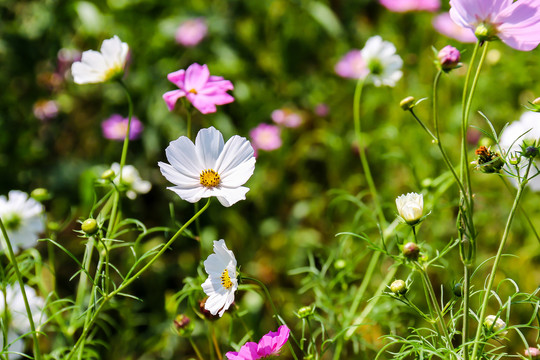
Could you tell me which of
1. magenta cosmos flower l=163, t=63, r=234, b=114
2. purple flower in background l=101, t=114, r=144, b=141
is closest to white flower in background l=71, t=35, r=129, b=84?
magenta cosmos flower l=163, t=63, r=234, b=114

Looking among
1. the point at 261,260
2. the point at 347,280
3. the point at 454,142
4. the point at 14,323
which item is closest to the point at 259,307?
→ the point at 261,260

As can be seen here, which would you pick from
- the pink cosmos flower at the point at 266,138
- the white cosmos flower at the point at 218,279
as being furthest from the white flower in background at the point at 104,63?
the pink cosmos flower at the point at 266,138

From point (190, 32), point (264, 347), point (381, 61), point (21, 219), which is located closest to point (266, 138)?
point (190, 32)

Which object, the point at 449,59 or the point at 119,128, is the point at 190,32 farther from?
the point at 449,59

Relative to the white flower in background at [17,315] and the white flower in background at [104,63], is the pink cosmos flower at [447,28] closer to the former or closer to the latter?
the white flower in background at [104,63]

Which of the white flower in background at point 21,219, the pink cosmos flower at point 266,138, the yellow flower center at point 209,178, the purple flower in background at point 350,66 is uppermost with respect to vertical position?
the yellow flower center at point 209,178

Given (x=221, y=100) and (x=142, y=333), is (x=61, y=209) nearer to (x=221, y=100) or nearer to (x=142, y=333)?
(x=142, y=333)
